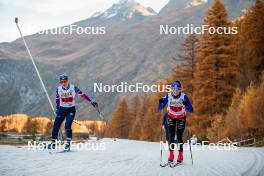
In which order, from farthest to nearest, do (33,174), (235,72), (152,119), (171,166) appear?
(152,119), (235,72), (171,166), (33,174)

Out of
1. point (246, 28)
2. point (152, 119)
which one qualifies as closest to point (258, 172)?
point (246, 28)

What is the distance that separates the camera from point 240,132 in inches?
1302

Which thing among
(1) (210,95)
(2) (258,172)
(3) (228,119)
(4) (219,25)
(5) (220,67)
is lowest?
(2) (258,172)

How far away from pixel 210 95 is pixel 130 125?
3810cm

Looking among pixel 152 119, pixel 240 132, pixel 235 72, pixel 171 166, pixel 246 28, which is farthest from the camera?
pixel 152 119

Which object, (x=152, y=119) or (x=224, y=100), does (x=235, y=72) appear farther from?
(x=152, y=119)

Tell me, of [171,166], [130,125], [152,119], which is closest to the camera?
[171,166]

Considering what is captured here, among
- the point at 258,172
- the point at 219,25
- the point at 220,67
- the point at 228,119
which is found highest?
the point at 219,25

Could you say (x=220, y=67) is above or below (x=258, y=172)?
above

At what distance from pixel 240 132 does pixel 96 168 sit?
26.6 metres

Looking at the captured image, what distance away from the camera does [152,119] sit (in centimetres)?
6050

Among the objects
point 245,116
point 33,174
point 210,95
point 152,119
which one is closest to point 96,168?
point 33,174

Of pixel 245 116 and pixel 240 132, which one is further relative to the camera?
pixel 240 132

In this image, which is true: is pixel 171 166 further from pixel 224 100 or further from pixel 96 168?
pixel 224 100
